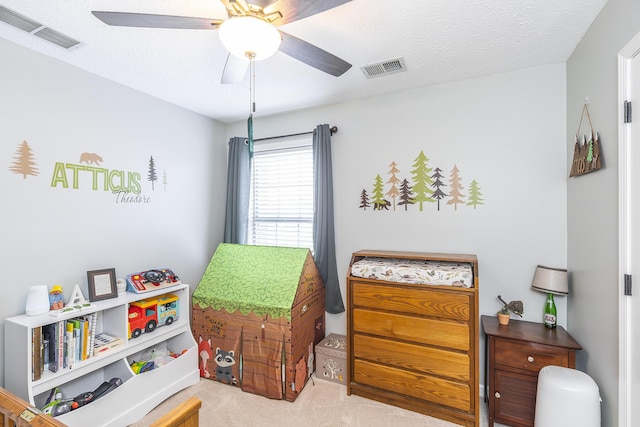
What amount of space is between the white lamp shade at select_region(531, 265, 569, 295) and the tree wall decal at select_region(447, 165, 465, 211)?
0.75 metres

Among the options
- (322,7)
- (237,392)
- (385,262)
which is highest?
(322,7)

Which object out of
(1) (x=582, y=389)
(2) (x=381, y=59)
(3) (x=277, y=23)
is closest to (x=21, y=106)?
(3) (x=277, y=23)

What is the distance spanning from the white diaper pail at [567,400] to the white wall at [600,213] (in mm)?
89

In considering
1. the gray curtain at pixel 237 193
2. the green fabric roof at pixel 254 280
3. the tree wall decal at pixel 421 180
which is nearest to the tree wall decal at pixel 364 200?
the tree wall decal at pixel 421 180

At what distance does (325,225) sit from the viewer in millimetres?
2920

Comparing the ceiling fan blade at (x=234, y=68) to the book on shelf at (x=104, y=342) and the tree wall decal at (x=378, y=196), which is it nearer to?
the tree wall decal at (x=378, y=196)

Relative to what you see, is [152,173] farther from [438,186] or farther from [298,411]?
[438,186]

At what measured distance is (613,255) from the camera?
1498 mm

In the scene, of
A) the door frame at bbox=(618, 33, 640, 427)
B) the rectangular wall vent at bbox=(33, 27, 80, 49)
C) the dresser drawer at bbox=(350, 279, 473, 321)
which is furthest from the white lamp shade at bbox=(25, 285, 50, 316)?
the door frame at bbox=(618, 33, 640, 427)

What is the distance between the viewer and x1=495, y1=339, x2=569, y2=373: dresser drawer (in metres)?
1.83

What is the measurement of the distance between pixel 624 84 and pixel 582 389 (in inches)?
61.1

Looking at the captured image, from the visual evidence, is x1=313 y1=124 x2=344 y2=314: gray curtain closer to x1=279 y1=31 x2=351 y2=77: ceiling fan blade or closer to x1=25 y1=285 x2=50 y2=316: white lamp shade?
x1=279 y1=31 x2=351 y2=77: ceiling fan blade

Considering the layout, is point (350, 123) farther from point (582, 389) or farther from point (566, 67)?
point (582, 389)

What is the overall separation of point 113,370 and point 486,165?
11.0 feet
